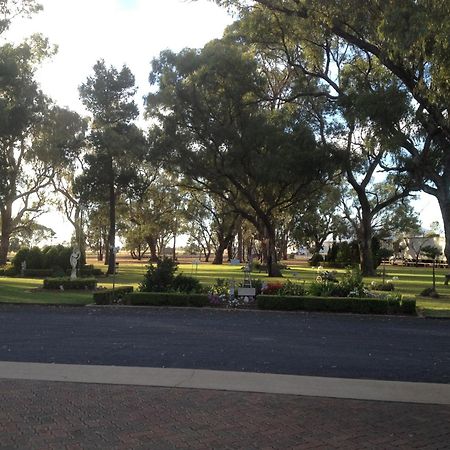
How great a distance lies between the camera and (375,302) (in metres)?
17.6

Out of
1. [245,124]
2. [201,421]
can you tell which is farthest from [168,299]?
[245,124]

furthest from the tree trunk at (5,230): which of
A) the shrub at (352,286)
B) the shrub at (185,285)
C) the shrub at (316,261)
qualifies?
the shrub at (352,286)

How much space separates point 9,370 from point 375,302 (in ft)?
39.1

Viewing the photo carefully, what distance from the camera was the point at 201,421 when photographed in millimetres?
6039

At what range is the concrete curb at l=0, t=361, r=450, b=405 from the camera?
727 centimetres

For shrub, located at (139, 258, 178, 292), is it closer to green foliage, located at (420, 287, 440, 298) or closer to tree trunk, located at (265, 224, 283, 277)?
green foliage, located at (420, 287, 440, 298)

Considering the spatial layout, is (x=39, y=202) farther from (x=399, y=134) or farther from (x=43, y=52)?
(x=399, y=134)

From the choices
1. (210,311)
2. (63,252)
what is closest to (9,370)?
(210,311)

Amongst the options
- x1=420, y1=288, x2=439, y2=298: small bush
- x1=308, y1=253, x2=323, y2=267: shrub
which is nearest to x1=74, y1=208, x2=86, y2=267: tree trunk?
x1=420, y1=288, x2=439, y2=298: small bush

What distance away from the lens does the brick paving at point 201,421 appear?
17.6 ft

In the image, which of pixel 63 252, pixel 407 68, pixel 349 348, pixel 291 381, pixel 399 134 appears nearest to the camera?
pixel 291 381

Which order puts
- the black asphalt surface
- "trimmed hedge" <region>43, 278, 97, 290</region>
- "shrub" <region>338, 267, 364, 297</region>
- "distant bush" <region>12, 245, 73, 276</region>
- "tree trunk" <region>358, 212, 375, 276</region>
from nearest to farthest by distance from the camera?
1. the black asphalt surface
2. "shrub" <region>338, 267, 364, 297</region>
3. "trimmed hedge" <region>43, 278, 97, 290</region>
4. "distant bush" <region>12, 245, 73, 276</region>
5. "tree trunk" <region>358, 212, 375, 276</region>

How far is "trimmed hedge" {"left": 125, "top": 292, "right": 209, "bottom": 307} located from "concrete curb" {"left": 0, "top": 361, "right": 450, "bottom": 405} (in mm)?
9816

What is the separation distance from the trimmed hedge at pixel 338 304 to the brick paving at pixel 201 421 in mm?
10913
